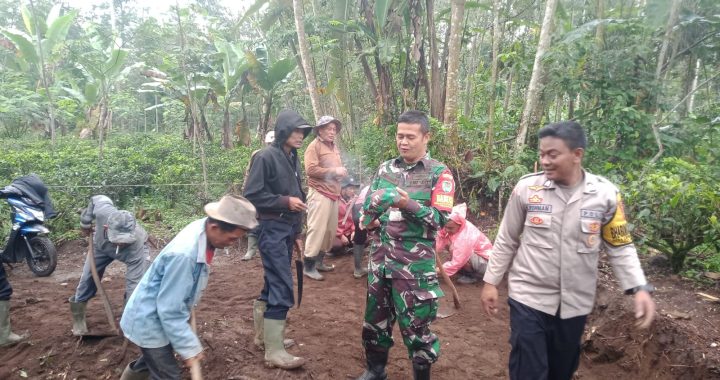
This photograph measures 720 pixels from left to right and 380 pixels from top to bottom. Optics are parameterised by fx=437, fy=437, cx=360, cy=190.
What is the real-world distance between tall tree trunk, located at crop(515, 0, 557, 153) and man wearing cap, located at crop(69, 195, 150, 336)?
212 inches

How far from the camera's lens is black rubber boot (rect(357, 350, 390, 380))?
299 cm

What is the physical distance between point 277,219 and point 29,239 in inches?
157

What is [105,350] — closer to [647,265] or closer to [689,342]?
[689,342]

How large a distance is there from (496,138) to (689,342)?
458 centimetres

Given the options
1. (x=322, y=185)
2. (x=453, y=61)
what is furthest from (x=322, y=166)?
(x=453, y=61)

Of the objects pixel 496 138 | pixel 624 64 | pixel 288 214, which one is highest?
pixel 624 64

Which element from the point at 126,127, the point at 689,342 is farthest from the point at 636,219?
the point at 126,127

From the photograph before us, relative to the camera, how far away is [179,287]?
218 cm

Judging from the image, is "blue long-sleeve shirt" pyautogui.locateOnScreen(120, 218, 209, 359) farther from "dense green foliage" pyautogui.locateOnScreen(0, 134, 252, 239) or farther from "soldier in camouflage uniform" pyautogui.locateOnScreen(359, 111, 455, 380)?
"dense green foliage" pyautogui.locateOnScreen(0, 134, 252, 239)

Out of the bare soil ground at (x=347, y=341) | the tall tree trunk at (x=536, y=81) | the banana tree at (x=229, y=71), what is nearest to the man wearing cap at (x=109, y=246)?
the bare soil ground at (x=347, y=341)

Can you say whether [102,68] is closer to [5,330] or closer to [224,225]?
[5,330]

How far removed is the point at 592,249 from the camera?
2.24m

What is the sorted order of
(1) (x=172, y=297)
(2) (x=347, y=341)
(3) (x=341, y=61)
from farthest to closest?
(3) (x=341, y=61)
(2) (x=347, y=341)
(1) (x=172, y=297)

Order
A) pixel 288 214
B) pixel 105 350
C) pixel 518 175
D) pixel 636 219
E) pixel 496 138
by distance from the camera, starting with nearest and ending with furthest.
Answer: pixel 288 214 → pixel 105 350 → pixel 636 219 → pixel 518 175 → pixel 496 138
